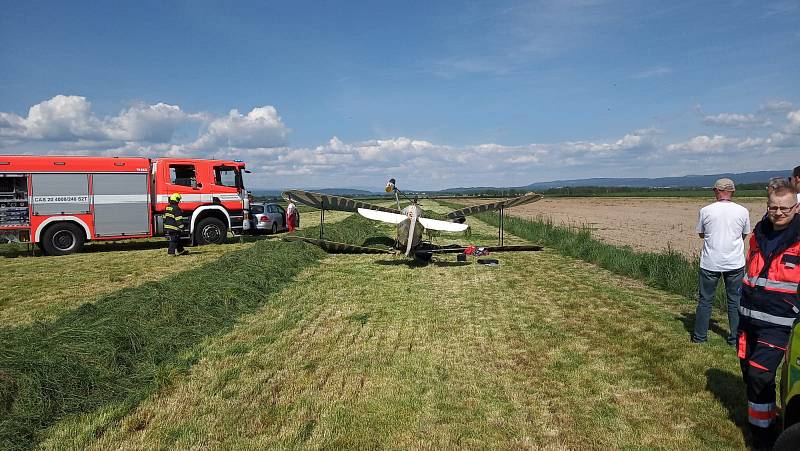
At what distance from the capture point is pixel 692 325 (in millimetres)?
6715

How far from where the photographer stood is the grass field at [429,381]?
371cm

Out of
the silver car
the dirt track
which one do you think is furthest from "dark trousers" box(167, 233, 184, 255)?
the dirt track

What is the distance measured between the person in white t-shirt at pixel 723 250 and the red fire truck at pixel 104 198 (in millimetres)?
14349

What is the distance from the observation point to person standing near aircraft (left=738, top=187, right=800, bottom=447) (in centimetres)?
317

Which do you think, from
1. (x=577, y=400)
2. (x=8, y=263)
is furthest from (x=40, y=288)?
(x=577, y=400)

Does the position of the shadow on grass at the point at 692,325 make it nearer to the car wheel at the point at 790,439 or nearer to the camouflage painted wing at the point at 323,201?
the car wheel at the point at 790,439

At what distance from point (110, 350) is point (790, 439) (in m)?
5.75

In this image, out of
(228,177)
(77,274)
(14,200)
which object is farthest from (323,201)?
(14,200)

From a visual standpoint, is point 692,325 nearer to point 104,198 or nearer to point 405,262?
point 405,262

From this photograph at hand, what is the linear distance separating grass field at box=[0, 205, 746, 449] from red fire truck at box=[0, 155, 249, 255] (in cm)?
740

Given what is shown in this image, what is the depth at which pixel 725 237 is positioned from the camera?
5.53m

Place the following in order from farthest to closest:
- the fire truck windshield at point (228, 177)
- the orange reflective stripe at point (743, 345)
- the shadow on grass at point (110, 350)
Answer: the fire truck windshield at point (228, 177) → the shadow on grass at point (110, 350) → the orange reflective stripe at point (743, 345)

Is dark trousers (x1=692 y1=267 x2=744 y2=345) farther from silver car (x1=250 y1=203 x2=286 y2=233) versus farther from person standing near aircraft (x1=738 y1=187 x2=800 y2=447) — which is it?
silver car (x1=250 y1=203 x2=286 y2=233)

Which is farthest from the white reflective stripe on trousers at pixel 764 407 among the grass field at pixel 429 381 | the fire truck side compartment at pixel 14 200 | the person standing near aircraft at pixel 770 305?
the fire truck side compartment at pixel 14 200
